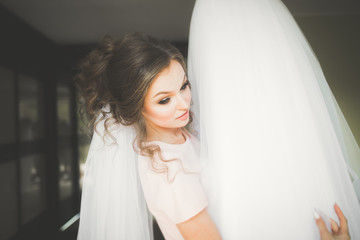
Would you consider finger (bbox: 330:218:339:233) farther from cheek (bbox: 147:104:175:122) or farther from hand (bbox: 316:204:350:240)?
cheek (bbox: 147:104:175:122)

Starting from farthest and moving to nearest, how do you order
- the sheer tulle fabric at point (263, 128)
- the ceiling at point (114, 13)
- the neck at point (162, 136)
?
the ceiling at point (114, 13) < the neck at point (162, 136) < the sheer tulle fabric at point (263, 128)

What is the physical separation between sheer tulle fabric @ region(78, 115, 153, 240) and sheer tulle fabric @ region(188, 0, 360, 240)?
27cm

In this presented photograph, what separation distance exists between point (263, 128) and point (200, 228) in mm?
279

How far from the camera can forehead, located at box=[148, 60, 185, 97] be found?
508 mm

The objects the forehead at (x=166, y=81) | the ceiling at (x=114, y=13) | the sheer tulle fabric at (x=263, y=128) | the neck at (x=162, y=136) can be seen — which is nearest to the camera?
the sheer tulle fabric at (x=263, y=128)

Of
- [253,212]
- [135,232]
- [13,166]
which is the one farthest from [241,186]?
[13,166]

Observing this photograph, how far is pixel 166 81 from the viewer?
510mm

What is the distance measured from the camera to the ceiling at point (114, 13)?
1.41 meters

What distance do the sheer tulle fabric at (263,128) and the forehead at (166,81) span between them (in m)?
0.09

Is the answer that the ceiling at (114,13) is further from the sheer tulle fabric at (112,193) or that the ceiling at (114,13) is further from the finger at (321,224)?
the finger at (321,224)

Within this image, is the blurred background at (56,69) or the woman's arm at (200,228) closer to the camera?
the woman's arm at (200,228)

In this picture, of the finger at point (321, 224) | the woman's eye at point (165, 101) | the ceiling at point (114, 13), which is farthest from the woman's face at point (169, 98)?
the ceiling at point (114, 13)

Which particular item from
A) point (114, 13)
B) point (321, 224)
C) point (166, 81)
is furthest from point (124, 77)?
point (114, 13)

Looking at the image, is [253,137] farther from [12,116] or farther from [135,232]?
[12,116]
